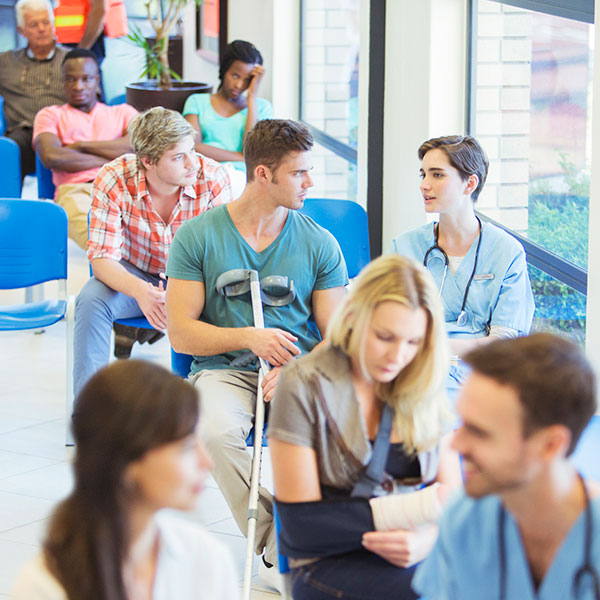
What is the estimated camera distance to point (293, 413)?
5.98ft

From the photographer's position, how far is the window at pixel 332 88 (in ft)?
20.3

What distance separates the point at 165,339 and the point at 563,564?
402 centimetres

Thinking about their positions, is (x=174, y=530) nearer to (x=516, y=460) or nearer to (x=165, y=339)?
(x=516, y=460)

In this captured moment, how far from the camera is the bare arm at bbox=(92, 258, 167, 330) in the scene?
11.1ft

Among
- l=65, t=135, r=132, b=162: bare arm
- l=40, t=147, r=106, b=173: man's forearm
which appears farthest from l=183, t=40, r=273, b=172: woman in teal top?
l=40, t=147, r=106, b=173: man's forearm

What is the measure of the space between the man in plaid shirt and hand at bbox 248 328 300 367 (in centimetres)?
91

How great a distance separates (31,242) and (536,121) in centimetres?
204

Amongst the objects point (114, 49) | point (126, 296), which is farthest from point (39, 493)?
point (114, 49)

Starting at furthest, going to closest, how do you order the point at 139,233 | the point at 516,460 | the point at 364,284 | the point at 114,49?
the point at 114,49 → the point at 139,233 → the point at 364,284 → the point at 516,460

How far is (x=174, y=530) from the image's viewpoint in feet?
4.33

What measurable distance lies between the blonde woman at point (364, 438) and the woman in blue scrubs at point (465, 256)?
37.3 inches

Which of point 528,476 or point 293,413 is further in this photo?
point 293,413

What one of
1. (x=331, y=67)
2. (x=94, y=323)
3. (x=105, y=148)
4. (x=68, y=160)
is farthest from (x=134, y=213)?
(x=331, y=67)

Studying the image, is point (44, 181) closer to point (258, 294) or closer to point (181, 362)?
point (181, 362)
